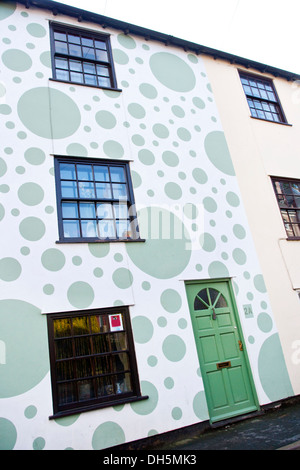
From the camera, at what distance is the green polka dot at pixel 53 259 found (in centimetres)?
558

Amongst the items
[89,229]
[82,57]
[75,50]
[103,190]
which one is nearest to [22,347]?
[89,229]

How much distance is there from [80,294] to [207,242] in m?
3.05

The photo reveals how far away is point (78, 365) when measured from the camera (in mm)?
5316

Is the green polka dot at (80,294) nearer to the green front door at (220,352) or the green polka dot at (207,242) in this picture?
the green front door at (220,352)

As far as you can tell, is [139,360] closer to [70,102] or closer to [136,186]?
[136,186]

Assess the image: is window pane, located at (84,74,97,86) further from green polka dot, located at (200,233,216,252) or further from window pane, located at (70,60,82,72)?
green polka dot, located at (200,233,216,252)

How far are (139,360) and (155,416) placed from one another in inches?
37.0

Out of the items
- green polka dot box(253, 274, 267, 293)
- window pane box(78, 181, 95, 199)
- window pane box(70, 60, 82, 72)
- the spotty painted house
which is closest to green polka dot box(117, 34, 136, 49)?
the spotty painted house

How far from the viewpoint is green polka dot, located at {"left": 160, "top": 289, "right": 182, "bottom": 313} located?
6.21 meters

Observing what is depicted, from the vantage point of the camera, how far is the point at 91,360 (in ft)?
17.7

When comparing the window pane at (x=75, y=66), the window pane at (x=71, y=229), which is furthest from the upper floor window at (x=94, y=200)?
the window pane at (x=75, y=66)

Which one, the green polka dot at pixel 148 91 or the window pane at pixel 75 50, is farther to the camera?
the green polka dot at pixel 148 91

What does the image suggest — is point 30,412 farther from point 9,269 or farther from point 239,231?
point 239,231

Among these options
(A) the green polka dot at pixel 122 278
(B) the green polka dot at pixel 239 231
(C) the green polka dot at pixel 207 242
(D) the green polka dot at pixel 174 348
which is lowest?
(D) the green polka dot at pixel 174 348
